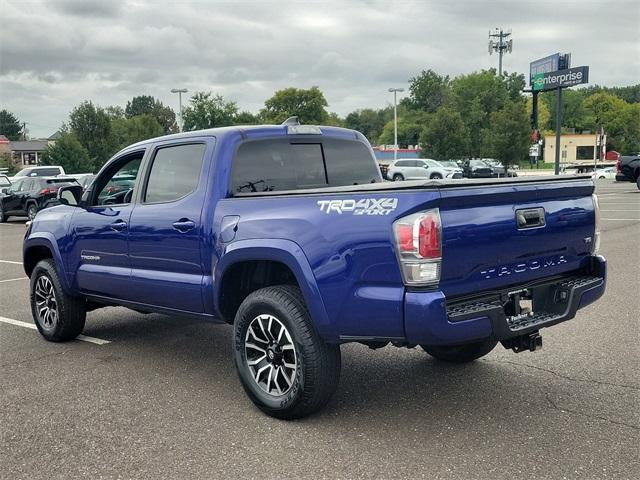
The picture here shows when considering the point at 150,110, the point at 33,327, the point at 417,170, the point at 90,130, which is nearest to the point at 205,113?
the point at 90,130

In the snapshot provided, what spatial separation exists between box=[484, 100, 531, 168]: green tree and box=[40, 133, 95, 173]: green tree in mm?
32032

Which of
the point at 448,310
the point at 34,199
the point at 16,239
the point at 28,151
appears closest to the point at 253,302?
the point at 448,310

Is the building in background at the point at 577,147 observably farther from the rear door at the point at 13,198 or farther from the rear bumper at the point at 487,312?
the rear bumper at the point at 487,312

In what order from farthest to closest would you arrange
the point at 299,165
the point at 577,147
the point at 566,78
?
the point at 577,147 → the point at 566,78 → the point at 299,165

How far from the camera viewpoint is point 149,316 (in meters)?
7.34

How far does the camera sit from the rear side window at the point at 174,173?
15.7 ft

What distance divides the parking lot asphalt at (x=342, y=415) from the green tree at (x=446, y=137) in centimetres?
5314

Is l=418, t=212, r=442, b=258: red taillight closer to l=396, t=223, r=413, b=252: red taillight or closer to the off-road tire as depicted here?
l=396, t=223, r=413, b=252: red taillight

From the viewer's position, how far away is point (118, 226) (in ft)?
17.2

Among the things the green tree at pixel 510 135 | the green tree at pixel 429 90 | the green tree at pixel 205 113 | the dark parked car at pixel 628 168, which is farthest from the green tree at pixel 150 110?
the dark parked car at pixel 628 168

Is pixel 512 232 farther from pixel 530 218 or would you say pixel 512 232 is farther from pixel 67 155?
pixel 67 155

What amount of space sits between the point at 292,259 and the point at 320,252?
225 millimetres

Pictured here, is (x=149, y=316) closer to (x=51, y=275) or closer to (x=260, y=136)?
(x=51, y=275)

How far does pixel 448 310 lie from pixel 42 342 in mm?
4351
